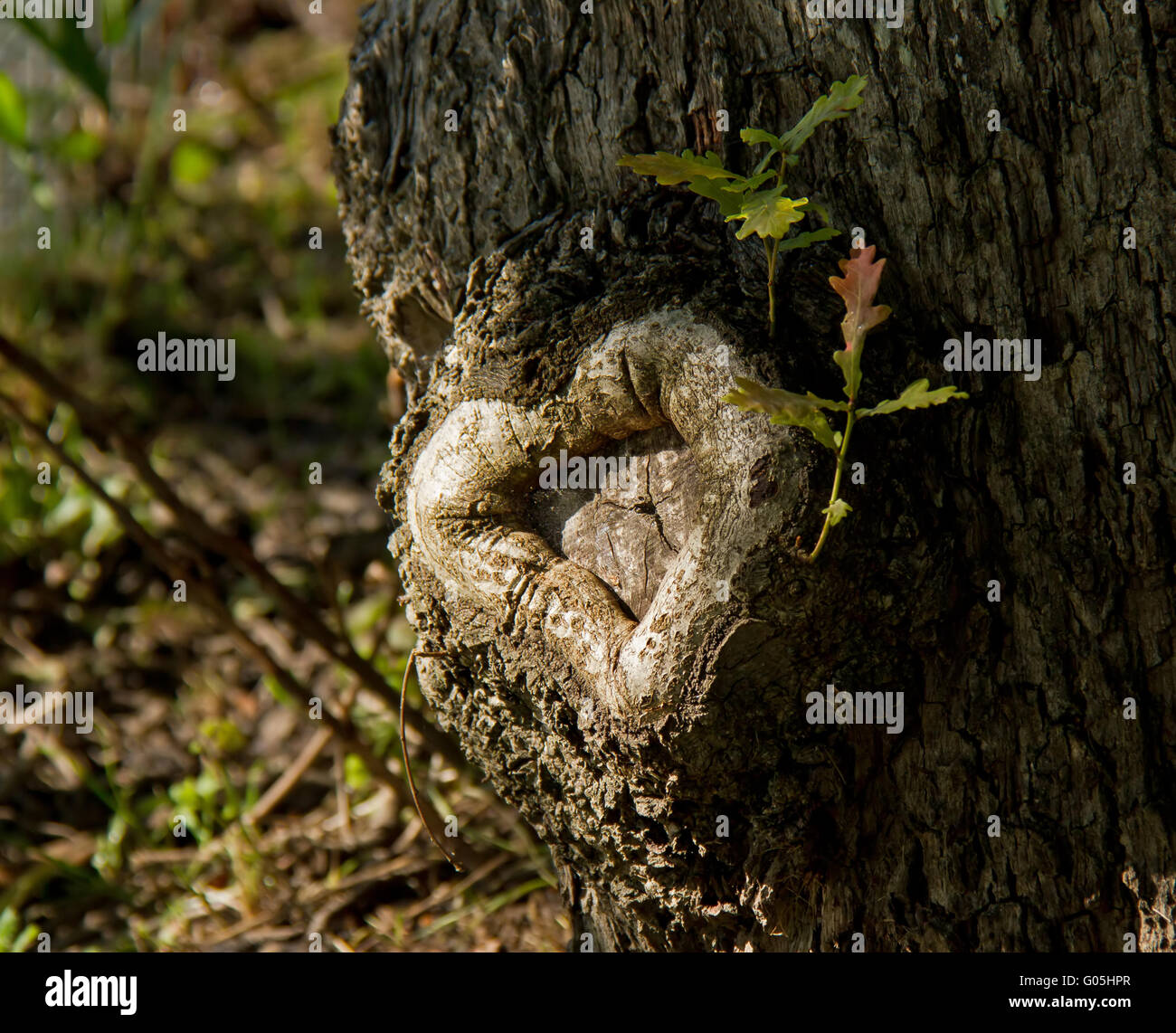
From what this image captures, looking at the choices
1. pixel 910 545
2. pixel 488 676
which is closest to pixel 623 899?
pixel 488 676

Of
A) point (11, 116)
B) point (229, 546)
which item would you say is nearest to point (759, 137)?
point (229, 546)

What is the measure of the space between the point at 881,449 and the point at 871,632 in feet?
0.99

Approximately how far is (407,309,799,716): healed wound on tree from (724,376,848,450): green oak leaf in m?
0.16

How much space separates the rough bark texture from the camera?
168cm

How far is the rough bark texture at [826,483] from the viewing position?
168cm

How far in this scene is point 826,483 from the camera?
5.44 ft

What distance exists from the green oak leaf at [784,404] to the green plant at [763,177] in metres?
0.22

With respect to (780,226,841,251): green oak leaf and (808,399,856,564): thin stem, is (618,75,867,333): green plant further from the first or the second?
(808,399,856,564): thin stem

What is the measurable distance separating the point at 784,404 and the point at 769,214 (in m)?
0.27

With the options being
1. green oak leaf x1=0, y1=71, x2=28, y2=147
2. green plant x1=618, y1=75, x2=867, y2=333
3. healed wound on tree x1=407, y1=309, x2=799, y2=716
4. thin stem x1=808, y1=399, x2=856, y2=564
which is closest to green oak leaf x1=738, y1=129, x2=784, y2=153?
green plant x1=618, y1=75, x2=867, y2=333

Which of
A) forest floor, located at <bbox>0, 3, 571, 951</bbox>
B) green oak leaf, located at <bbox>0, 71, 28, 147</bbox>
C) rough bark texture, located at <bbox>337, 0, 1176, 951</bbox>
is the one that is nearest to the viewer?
rough bark texture, located at <bbox>337, 0, 1176, 951</bbox>

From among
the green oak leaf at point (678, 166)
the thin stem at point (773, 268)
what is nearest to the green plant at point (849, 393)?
the thin stem at point (773, 268)

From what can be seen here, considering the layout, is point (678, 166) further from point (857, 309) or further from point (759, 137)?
point (857, 309)

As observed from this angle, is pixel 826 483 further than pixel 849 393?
Yes
